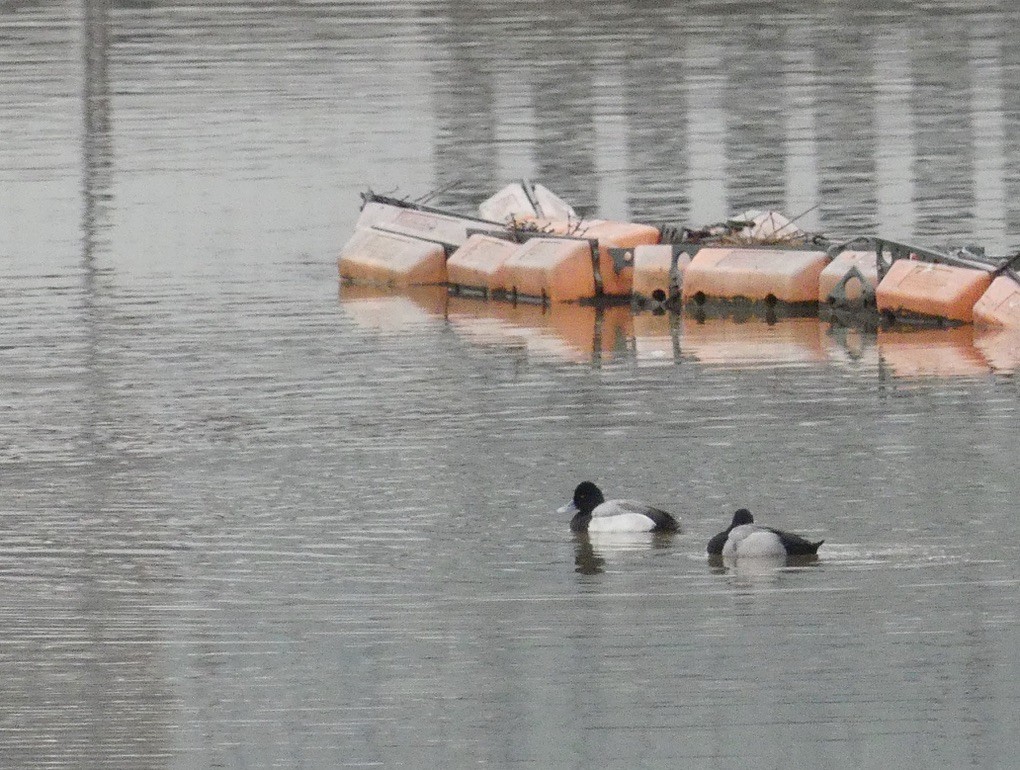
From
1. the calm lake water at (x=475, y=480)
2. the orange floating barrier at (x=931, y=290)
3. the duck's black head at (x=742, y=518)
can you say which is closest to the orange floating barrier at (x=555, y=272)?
the calm lake water at (x=475, y=480)

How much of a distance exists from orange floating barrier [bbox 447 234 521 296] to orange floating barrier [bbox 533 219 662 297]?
1.12 metres

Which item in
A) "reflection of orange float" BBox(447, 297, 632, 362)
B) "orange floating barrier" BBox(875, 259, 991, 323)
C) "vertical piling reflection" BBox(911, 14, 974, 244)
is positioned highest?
"vertical piling reflection" BBox(911, 14, 974, 244)

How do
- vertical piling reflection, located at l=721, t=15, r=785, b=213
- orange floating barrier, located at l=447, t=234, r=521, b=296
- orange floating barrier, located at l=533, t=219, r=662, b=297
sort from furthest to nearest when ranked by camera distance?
vertical piling reflection, located at l=721, t=15, r=785, b=213
orange floating barrier, located at l=447, t=234, r=521, b=296
orange floating barrier, located at l=533, t=219, r=662, b=297

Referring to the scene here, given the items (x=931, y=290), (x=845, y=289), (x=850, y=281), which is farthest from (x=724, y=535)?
A: (x=850, y=281)

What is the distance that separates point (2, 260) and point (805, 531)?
32.3m

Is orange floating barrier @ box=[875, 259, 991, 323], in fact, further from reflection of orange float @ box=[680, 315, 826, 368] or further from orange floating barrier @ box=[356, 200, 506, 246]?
orange floating barrier @ box=[356, 200, 506, 246]

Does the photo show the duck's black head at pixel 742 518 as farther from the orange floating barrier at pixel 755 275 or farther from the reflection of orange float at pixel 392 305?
the reflection of orange float at pixel 392 305

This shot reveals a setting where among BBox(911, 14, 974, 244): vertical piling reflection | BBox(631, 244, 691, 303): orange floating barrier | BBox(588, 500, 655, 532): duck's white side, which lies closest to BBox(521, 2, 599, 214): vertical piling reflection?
BBox(911, 14, 974, 244): vertical piling reflection

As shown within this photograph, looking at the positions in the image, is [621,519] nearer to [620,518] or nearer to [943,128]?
[620,518]

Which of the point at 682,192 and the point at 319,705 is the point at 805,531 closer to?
the point at 319,705

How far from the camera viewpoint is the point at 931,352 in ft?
138

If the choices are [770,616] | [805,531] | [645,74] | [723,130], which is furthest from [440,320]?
[645,74]

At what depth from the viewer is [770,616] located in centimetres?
2564

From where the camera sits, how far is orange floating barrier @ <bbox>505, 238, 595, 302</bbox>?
4900cm
